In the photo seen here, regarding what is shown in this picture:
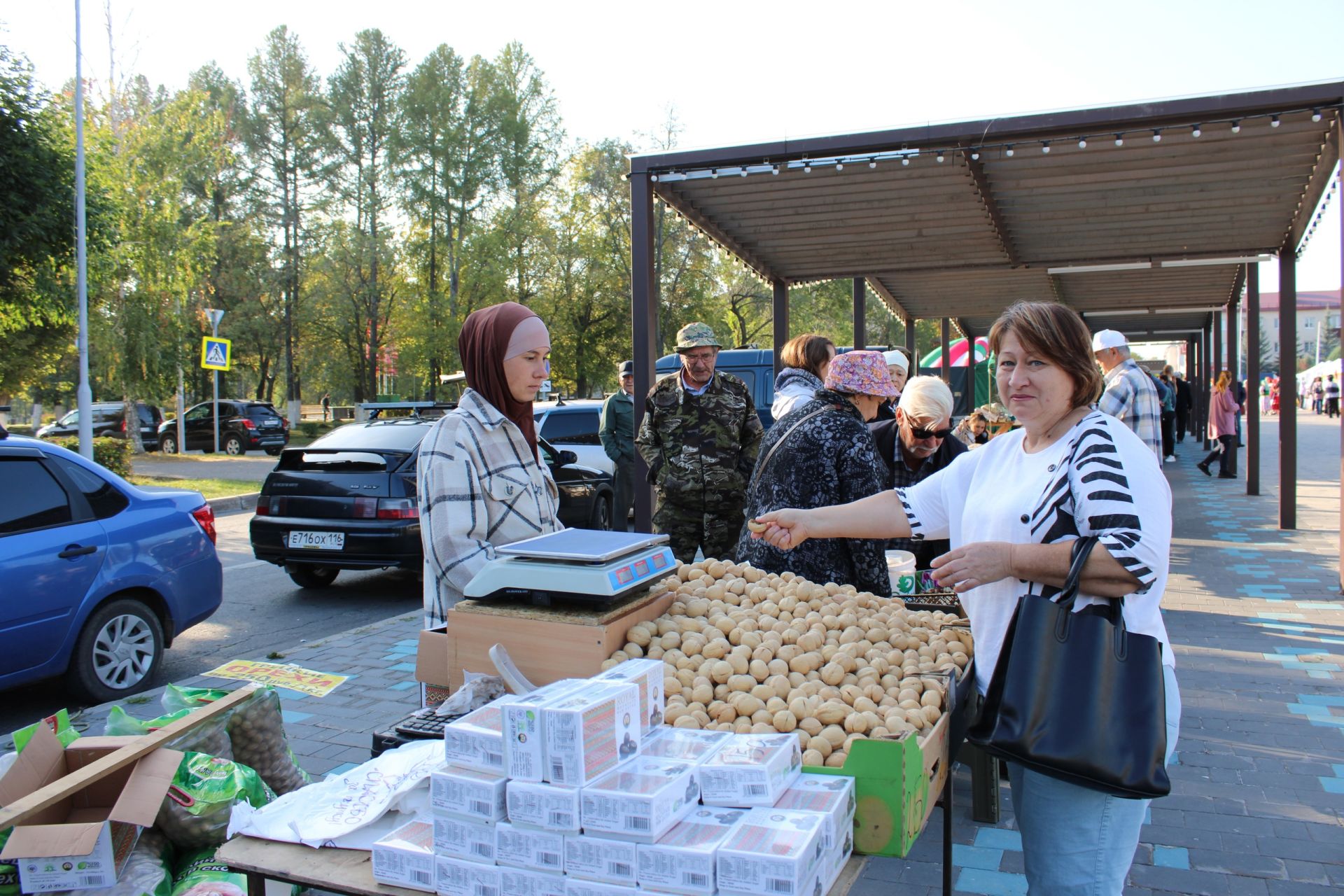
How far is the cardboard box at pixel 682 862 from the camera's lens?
5.06ft

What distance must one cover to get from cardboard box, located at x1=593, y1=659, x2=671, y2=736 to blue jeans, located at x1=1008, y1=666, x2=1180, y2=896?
2.93 feet

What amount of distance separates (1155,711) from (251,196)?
47.0 metres

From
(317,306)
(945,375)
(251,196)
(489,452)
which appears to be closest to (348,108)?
(251,196)

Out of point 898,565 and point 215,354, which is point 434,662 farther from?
point 215,354

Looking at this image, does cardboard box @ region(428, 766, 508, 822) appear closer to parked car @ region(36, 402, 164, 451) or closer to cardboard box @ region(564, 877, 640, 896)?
cardboard box @ region(564, 877, 640, 896)

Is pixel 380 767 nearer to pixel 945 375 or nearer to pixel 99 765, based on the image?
pixel 99 765

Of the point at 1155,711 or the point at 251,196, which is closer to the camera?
the point at 1155,711

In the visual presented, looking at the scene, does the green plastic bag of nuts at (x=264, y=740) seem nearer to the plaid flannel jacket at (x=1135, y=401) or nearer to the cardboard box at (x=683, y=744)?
the cardboard box at (x=683, y=744)

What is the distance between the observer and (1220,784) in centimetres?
399

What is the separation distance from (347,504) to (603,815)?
22.0 feet

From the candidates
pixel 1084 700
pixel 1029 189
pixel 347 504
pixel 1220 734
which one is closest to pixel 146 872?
pixel 1084 700

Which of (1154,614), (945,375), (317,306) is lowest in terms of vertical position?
(1154,614)

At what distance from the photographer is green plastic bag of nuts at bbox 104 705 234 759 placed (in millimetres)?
2734

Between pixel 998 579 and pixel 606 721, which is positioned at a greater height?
pixel 998 579
